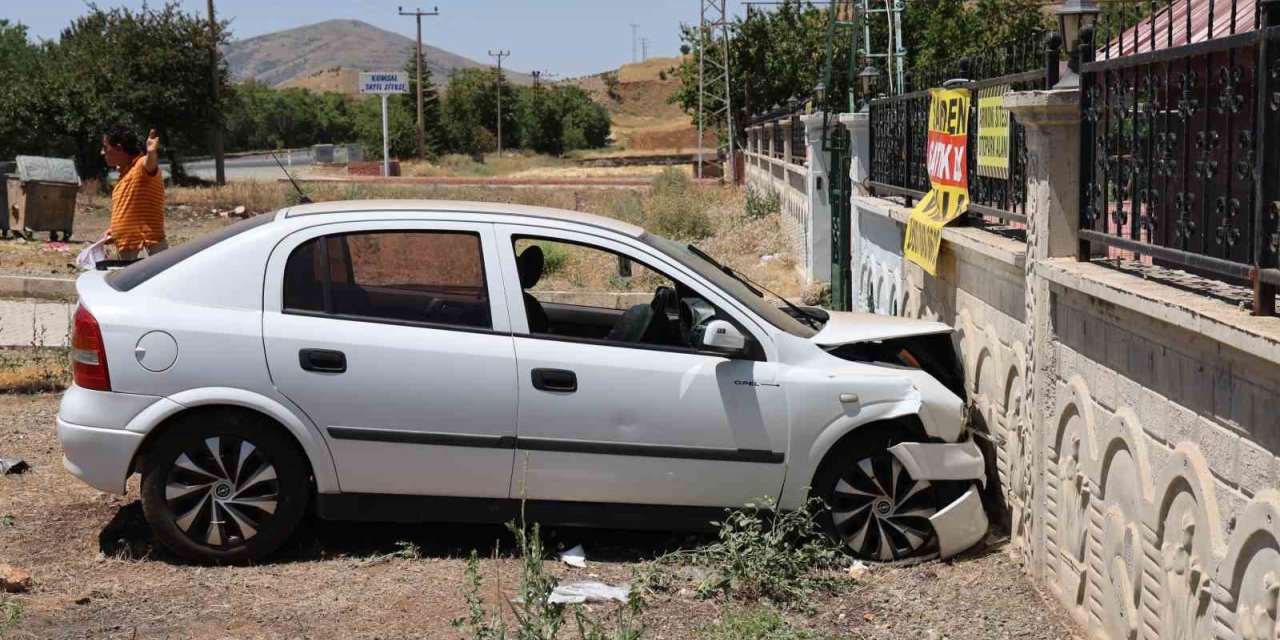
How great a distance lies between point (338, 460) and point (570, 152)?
9997 centimetres

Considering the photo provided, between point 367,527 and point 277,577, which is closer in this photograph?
point 277,577

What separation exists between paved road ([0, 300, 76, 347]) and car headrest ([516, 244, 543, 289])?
6.29 metres

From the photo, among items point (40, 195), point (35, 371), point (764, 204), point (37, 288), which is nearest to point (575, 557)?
point (35, 371)

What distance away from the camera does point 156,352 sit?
19.4 ft

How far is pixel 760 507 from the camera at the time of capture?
605 centimetres

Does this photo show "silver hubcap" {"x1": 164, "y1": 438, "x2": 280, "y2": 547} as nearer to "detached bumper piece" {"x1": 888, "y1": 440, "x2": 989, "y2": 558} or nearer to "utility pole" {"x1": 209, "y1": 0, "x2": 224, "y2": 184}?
"detached bumper piece" {"x1": 888, "y1": 440, "x2": 989, "y2": 558}

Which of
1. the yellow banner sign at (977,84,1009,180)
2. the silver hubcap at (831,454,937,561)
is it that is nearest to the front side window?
the silver hubcap at (831,454,937,561)

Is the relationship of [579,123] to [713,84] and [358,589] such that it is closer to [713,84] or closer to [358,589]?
[713,84]

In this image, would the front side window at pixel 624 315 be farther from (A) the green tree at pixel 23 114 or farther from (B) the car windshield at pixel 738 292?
(A) the green tree at pixel 23 114

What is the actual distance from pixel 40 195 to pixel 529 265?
19.5 meters

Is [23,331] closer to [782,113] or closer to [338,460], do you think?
[338,460]

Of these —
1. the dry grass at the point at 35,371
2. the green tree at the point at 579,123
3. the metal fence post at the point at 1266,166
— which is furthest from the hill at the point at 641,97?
the metal fence post at the point at 1266,166

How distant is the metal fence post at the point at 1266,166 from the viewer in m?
3.63

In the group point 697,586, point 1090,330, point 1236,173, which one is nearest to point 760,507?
point 697,586
